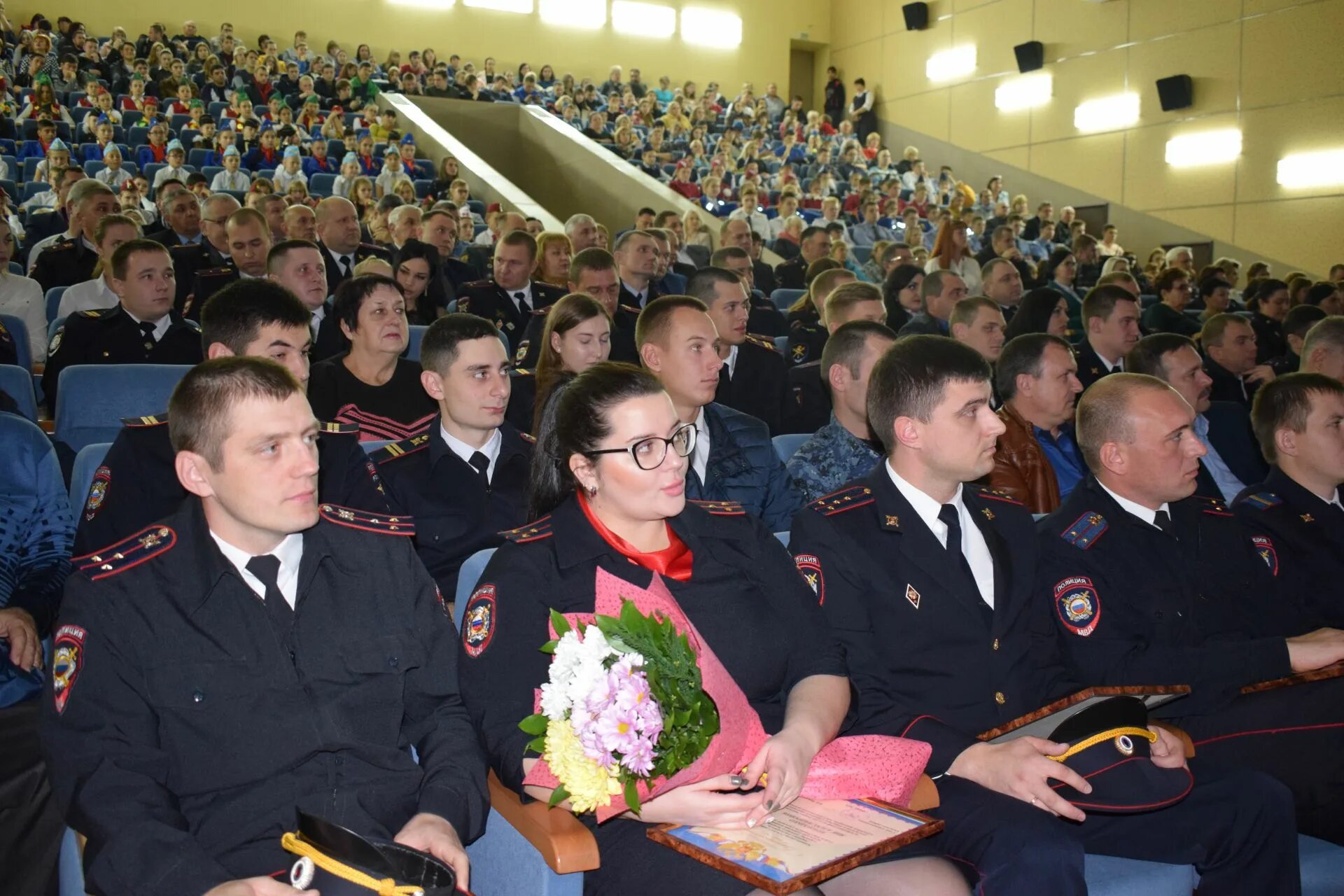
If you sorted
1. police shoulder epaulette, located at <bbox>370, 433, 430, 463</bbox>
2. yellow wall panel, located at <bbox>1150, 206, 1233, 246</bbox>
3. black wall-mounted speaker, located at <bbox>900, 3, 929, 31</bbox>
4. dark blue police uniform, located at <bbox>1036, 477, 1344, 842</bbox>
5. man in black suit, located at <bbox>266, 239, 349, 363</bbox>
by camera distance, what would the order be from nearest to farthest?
dark blue police uniform, located at <bbox>1036, 477, 1344, 842</bbox>
police shoulder epaulette, located at <bbox>370, 433, 430, 463</bbox>
man in black suit, located at <bbox>266, 239, 349, 363</bbox>
yellow wall panel, located at <bbox>1150, 206, 1233, 246</bbox>
black wall-mounted speaker, located at <bbox>900, 3, 929, 31</bbox>

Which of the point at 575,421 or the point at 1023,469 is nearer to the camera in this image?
the point at 575,421

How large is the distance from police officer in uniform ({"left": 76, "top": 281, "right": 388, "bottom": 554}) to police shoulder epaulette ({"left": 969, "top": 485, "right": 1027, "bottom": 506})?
53.6 inches

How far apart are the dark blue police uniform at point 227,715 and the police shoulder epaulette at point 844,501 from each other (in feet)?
2.76

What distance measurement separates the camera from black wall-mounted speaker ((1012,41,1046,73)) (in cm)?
1451

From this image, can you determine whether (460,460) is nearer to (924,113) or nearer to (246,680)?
(246,680)

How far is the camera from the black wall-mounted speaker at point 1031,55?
14508 mm

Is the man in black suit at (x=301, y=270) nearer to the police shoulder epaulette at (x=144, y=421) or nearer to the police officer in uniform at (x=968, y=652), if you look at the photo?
the police shoulder epaulette at (x=144, y=421)

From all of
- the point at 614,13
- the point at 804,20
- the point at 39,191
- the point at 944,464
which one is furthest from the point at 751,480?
the point at 804,20

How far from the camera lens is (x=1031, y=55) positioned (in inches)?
574

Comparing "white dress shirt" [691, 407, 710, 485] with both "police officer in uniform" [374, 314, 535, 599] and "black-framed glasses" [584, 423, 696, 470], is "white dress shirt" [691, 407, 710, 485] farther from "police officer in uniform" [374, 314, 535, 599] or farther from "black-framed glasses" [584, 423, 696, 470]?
"black-framed glasses" [584, 423, 696, 470]

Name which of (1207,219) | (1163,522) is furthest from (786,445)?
(1207,219)

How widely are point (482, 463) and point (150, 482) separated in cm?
86

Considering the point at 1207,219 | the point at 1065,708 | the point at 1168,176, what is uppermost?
the point at 1168,176

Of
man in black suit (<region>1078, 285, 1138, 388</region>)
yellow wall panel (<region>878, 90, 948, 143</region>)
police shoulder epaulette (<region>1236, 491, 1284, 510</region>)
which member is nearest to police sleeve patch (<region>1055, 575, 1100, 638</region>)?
police shoulder epaulette (<region>1236, 491, 1284, 510</region>)
